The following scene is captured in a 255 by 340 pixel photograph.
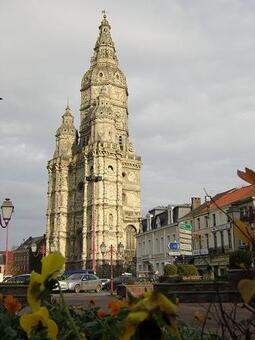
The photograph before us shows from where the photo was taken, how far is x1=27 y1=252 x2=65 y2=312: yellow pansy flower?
5.91ft

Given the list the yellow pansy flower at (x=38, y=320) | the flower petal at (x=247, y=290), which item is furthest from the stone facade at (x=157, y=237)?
the flower petal at (x=247, y=290)

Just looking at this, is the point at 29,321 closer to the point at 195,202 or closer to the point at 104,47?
the point at 195,202

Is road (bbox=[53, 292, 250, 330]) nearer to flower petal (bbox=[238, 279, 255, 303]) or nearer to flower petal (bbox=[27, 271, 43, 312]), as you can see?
flower petal (bbox=[238, 279, 255, 303])

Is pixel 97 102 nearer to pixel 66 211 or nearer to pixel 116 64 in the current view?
pixel 116 64

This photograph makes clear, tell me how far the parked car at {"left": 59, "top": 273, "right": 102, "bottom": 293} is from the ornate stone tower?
41.1 metres

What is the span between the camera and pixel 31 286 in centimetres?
181

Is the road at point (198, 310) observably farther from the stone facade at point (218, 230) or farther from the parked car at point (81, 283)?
the stone facade at point (218, 230)

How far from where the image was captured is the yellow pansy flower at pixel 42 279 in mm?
1802

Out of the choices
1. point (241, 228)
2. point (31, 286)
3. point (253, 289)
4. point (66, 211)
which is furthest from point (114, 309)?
point (66, 211)

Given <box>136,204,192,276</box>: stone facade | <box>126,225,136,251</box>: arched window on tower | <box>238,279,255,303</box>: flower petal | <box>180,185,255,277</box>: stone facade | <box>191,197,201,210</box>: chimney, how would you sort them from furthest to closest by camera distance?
1. <box>126,225,136,251</box>: arched window on tower
2. <box>136,204,192,276</box>: stone facade
3. <box>191,197,201,210</box>: chimney
4. <box>180,185,255,277</box>: stone facade
5. <box>238,279,255,303</box>: flower petal

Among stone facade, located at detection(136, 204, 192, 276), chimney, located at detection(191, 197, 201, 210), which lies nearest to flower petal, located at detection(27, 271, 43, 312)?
stone facade, located at detection(136, 204, 192, 276)

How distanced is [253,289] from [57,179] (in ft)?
314

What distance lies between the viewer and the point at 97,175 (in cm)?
8400

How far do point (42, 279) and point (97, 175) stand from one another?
270 ft
